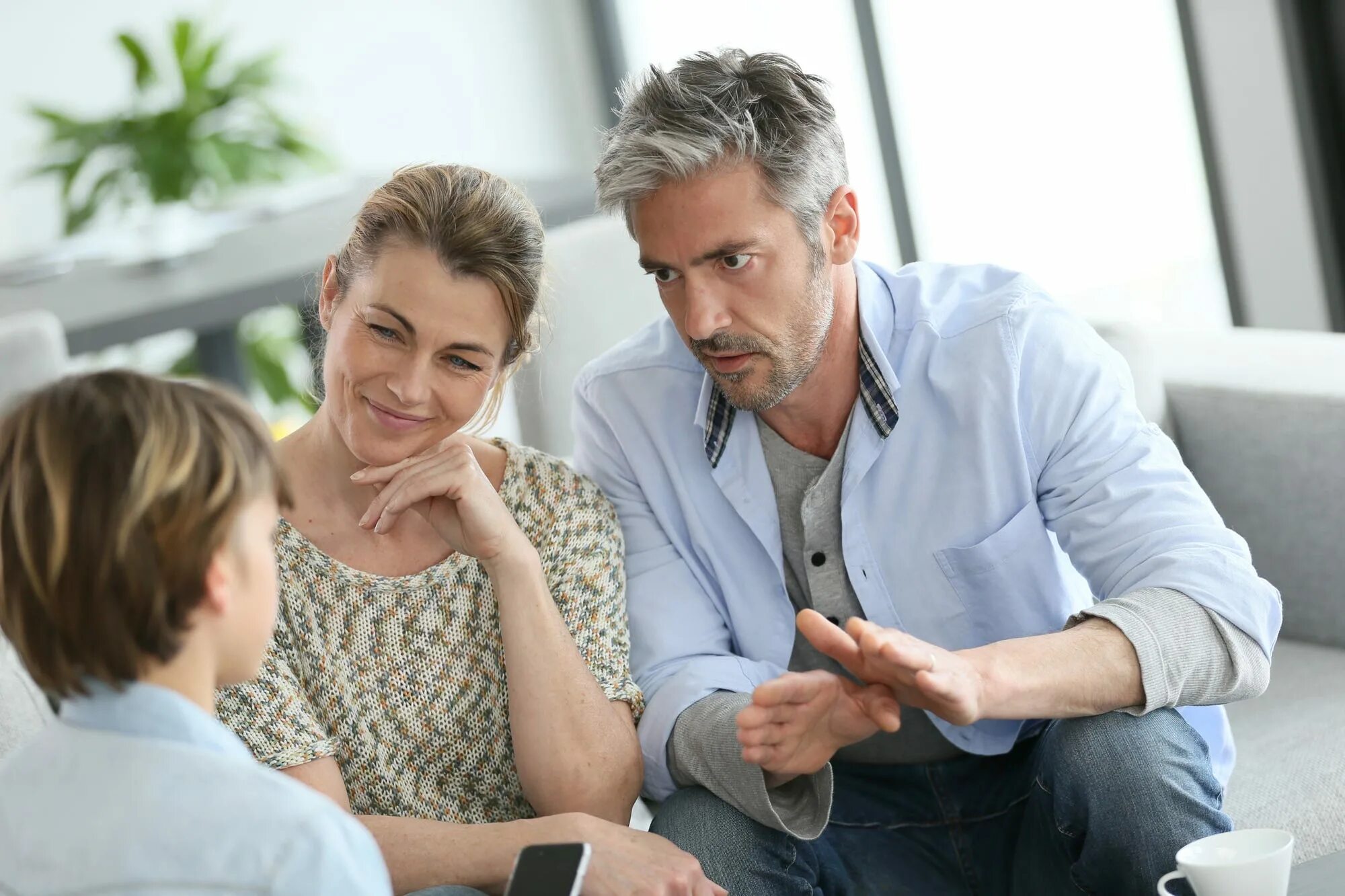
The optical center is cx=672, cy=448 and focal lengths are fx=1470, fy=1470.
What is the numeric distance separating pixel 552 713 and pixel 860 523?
415 mm

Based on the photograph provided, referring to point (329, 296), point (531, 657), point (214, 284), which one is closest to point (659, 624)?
point (531, 657)

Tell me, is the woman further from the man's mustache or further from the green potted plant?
the green potted plant

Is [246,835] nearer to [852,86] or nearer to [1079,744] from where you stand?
[1079,744]

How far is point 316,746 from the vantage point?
58.4 inches

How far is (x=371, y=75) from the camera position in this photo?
5.47m

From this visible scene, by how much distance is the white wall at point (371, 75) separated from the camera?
16.6 feet

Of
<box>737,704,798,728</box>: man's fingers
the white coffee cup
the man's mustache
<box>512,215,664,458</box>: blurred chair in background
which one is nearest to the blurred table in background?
<box>512,215,664,458</box>: blurred chair in background

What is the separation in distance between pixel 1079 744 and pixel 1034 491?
1.16 ft

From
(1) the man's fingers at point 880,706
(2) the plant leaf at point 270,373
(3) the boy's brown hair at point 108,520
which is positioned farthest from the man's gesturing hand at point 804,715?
(2) the plant leaf at point 270,373

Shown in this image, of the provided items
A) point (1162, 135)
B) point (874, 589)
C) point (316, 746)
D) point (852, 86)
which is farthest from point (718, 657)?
point (852, 86)

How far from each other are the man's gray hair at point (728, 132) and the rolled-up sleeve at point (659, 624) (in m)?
0.31

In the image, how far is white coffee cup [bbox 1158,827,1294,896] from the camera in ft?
3.49

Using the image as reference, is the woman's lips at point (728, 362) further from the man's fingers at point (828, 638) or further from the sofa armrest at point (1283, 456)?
the sofa armrest at point (1283, 456)

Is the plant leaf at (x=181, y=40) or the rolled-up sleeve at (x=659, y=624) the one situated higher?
the plant leaf at (x=181, y=40)
